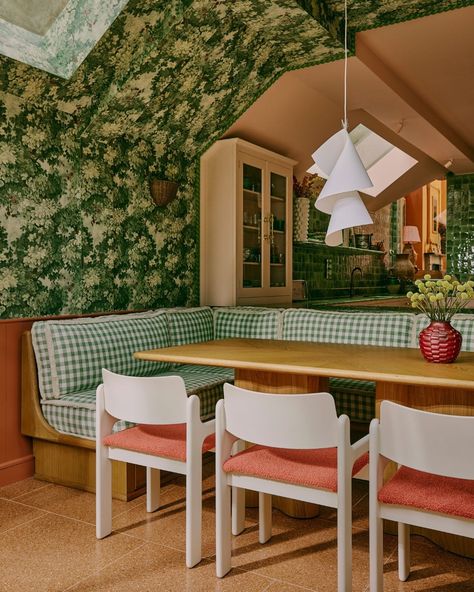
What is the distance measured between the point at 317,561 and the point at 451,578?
524mm

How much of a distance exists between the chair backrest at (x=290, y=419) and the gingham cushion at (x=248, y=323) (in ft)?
7.46

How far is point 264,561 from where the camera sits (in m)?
2.35

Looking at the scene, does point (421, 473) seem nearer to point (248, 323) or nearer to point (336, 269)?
point (248, 323)

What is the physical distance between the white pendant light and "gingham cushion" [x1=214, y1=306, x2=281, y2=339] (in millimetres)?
1574

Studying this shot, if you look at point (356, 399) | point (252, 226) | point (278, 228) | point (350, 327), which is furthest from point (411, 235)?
point (356, 399)

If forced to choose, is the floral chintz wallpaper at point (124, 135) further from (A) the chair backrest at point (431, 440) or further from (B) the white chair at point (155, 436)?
(A) the chair backrest at point (431, 440)

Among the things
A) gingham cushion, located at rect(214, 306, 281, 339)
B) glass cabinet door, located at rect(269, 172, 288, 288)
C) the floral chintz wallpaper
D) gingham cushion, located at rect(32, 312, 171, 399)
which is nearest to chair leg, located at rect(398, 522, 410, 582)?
gingham cushion, located at rect(32, 312, 171, 399)

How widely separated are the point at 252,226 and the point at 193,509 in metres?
3.24

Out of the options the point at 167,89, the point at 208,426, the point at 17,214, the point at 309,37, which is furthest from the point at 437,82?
the point at 208,426

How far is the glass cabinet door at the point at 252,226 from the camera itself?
Answer: 16.4ft

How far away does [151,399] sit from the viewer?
2.24 metres

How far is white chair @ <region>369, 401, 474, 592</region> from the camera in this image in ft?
5.36

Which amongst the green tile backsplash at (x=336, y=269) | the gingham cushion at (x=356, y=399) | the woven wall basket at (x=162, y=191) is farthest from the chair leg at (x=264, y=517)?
the green tile backsplash at (x=336, y=269)

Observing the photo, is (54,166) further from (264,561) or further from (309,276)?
(309,276)
